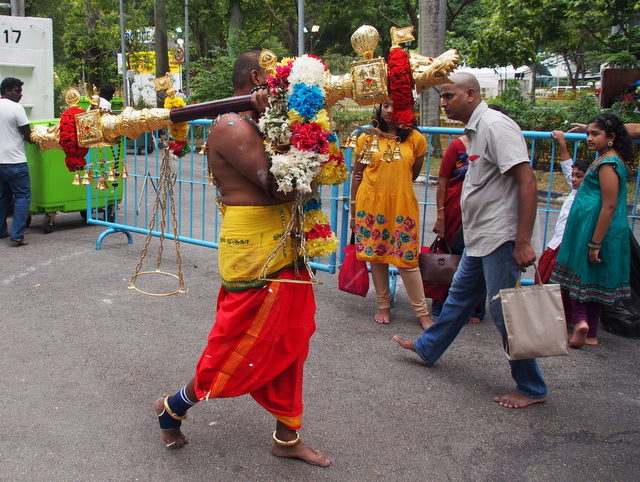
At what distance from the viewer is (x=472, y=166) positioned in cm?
373

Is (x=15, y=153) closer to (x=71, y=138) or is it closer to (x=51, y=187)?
(x=51, y=187)

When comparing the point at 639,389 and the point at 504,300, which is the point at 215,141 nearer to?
the point at 504,300

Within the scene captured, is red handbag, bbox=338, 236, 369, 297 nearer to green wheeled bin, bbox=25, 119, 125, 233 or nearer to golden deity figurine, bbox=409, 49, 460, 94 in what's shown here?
golden deity figurine, bbox=409, 49, 460, 94

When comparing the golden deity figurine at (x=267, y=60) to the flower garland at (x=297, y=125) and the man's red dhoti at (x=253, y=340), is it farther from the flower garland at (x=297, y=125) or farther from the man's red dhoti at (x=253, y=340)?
the man's red dhoti at (x=253, y=340)

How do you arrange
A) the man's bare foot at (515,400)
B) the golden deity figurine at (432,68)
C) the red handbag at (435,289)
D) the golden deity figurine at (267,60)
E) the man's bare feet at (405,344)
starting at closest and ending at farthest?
the golden deity figurine at (432,68), the golden deity figurine at (267,60), the man's bare foot at (515,400), the man's bare feet at (405,344), the red handbag at (435,289)

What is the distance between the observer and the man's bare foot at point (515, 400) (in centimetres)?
378

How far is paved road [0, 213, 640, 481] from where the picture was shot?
3152 mm

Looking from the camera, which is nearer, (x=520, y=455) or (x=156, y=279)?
(x=520, y=455)

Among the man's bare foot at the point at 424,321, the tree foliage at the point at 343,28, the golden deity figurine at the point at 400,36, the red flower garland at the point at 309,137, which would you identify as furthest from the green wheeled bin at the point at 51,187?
the golden deity figurine at the point at 400,36

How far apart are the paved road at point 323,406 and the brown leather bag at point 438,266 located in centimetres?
45

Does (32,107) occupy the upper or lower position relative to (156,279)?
upper

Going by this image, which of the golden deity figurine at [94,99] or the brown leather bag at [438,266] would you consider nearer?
the golden deity figurine at [94,99]

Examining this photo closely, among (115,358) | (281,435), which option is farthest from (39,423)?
(281,435)

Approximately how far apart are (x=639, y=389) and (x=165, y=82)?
3.50 meters
